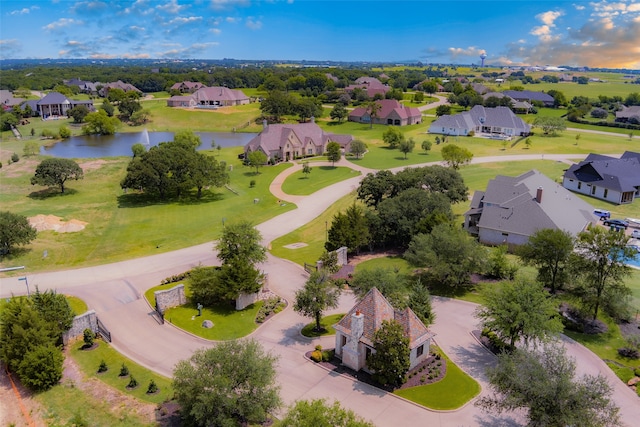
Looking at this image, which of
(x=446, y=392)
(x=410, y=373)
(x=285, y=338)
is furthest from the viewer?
(x=285, y=338)

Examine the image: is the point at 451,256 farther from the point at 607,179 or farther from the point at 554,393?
the point at 607,179

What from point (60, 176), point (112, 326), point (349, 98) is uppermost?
point (349, 98)

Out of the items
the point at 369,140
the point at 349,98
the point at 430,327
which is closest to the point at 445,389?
the point at 430,327

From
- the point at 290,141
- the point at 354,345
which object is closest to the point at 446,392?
the point at 354,345

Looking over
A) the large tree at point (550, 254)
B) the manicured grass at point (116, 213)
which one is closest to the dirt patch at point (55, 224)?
the manicured grass at point (116, 213)

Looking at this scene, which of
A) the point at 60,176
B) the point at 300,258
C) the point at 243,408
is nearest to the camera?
the point at 243,408

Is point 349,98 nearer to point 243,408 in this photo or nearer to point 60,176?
point 60,176
